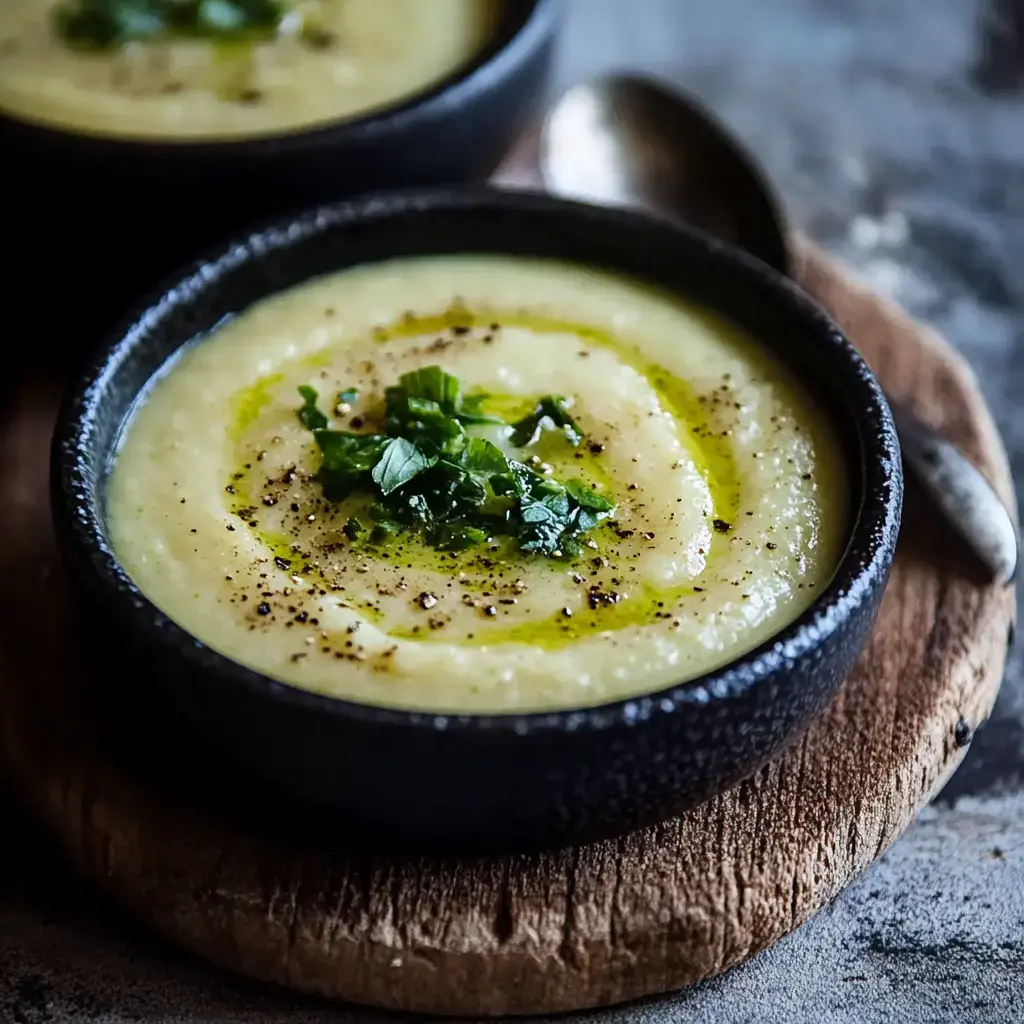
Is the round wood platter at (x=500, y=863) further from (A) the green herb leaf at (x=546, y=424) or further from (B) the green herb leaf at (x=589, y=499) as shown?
(A) the green herb leaf at (x=546, y=424)

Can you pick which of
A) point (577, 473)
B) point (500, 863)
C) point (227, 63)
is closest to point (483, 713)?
point (500, 863)

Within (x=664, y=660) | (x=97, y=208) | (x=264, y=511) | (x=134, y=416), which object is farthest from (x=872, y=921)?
(x=97, y=208)

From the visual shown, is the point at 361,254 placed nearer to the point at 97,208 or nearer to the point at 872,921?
the point at 97,208

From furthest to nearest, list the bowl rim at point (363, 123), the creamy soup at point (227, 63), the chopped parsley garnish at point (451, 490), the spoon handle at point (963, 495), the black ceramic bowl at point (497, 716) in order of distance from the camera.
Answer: the creamy soup at point (227, 63) < the bowl rim at point (363, 123) < the spoon handle at point (963, 495) < the chopped parsley garnish at point (451, 490) < the black ceramic bowl at point (497, 716)

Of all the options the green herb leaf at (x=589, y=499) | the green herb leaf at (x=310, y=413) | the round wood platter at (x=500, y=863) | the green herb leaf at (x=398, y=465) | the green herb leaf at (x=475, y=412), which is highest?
the green herb leaf at (x=589, y=499)

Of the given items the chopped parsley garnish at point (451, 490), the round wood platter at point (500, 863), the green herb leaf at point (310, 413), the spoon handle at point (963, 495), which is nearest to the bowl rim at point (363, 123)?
the green herb leaf at point (310, 413)

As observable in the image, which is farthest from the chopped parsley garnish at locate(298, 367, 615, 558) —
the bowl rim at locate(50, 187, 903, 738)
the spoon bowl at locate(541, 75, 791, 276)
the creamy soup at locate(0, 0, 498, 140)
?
the spoon bowl at locate(541, 75, 791, 276)

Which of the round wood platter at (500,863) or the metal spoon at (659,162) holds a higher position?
the metal spoon at (659,162)
